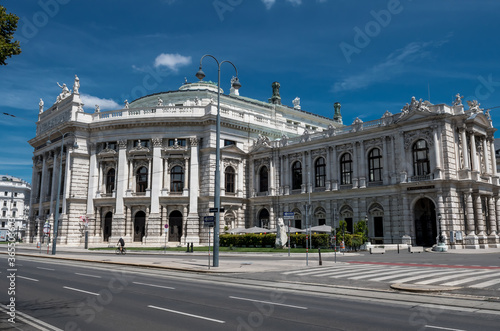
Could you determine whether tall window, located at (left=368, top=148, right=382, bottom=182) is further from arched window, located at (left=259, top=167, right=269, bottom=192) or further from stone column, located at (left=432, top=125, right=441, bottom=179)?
arched window, located at (left=259, top=167, right=269, bottom=192)

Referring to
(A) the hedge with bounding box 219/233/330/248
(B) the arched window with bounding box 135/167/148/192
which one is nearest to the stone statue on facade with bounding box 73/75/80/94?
(B) the arched window with bounding box 135/167/148/192

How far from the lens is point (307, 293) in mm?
15188

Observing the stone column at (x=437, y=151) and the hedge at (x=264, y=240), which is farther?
the stone column at (x=437, y=151)

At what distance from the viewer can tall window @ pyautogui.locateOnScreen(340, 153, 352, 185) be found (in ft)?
167

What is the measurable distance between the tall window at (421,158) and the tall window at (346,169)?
803 centimetres

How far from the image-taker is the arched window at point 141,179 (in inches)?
2281

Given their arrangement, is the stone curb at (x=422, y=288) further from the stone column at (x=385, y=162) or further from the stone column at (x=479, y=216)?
the stone column at (x=479, y=216)

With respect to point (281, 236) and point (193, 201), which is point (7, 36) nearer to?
point (281, 236)

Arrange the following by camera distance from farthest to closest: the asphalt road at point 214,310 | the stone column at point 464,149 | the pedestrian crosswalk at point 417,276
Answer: the stone column at point 464,149, the pedestrian crosswalk at point 417,276, the asphalt road at point 214,310

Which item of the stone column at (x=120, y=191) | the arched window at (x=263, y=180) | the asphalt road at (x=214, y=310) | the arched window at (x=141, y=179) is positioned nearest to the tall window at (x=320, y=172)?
the arched window at (x=263, y=180)

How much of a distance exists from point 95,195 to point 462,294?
173 feet

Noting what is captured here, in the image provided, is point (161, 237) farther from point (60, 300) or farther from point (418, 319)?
point (418, 319)

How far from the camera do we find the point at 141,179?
191 ft

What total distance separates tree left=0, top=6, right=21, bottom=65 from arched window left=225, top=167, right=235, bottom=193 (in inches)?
1888
